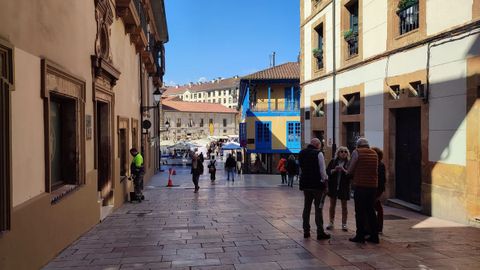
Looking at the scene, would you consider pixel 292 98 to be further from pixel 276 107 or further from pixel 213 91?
pixel 213 91

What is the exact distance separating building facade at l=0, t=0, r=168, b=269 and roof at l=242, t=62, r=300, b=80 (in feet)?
86.8

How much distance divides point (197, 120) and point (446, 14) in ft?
291

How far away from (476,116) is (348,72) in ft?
22.7

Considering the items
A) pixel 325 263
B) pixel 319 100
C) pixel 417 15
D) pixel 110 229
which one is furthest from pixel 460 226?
pixel 319 100

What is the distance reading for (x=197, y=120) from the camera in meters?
97.4

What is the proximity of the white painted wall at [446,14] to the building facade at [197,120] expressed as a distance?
80.2 metres

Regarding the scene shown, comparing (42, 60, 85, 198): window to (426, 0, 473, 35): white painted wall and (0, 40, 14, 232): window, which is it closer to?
(0, 40, 14, 232): window

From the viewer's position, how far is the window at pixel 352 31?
1517cm

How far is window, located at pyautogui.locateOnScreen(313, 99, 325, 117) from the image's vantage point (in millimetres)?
18388

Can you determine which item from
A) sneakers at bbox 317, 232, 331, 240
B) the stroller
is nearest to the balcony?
the stroller

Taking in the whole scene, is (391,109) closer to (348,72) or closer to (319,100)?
(348,72)

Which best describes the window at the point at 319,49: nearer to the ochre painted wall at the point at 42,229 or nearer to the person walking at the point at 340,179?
the person walking at the point at 340,179

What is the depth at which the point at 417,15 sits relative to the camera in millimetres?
11273

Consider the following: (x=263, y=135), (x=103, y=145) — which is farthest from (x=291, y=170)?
(x=263, y=135)
